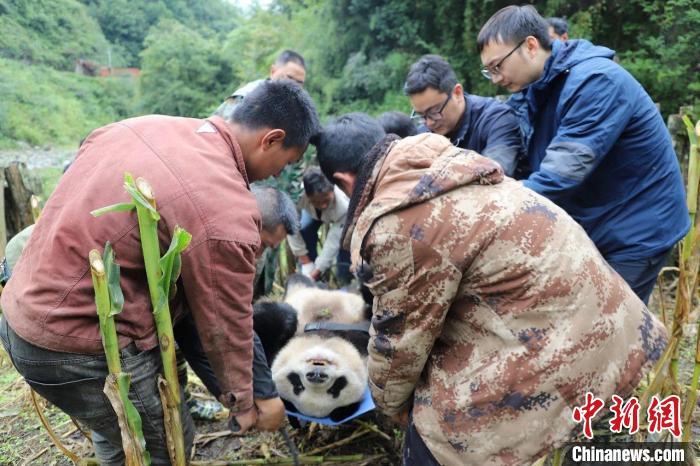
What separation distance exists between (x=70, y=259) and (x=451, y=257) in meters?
1.16

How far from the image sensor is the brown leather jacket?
1554 mm

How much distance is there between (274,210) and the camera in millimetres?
2936

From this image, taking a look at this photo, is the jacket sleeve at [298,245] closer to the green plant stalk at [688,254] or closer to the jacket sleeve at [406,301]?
the jacket sleeve at [406,301]

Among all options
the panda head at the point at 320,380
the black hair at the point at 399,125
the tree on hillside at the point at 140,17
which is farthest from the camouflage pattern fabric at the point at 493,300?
the tree on hillside at the point at 140,17

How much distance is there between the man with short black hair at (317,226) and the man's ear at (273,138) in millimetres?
1998

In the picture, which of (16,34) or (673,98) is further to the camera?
(16,34)

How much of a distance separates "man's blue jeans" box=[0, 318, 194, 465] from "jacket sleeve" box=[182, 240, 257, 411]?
0.23m

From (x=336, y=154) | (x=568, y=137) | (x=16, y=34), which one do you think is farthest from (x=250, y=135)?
(x=16, y=34)

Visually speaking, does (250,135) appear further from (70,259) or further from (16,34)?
(16,34)

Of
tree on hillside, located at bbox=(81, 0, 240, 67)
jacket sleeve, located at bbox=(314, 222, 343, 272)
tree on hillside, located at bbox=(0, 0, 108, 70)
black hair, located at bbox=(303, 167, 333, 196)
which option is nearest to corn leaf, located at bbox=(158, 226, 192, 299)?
black hair, located at bbox=(303, 167, 333, 196)

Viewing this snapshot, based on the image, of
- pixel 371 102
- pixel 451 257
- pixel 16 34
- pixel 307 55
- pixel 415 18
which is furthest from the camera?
pixel 307 55

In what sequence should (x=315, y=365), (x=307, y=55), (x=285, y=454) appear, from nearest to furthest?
(x=315, y=365), (x=285, y=454), (x=307, y=55)

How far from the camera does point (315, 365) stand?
2566mm

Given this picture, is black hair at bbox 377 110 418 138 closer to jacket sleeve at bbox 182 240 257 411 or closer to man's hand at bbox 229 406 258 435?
jacket sleeve at bbox 182 240 257 411
